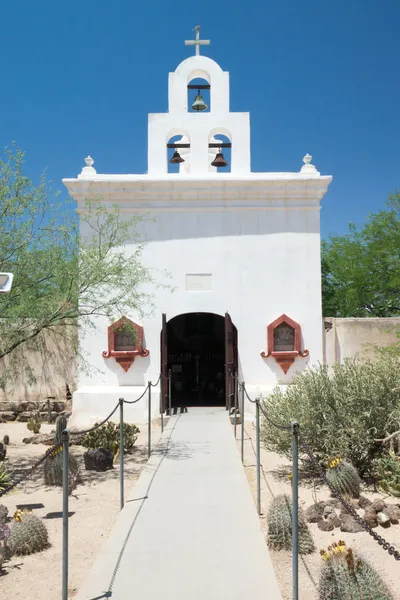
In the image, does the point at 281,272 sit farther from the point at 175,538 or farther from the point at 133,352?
the point at 175,538

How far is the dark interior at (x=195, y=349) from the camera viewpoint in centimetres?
1984

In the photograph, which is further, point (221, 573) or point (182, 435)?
point (182, 435)

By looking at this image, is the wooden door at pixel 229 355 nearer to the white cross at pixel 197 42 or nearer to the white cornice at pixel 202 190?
the white cornice at pixel 202 190

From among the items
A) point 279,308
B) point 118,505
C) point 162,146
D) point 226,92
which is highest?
point 226,92

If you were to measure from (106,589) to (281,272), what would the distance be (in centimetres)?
1009

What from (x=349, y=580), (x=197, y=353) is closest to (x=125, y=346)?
(x=197, y=353)

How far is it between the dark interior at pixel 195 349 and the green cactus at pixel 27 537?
1325 centimetres

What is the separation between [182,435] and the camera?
11.4m

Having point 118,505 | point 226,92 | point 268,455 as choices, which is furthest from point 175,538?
point 226,92

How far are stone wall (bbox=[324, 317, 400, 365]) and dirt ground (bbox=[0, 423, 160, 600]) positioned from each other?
17.1ft

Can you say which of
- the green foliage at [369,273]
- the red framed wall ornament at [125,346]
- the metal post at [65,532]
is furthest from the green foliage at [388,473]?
the green foliage at [369,273]

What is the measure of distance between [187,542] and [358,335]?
379 inches

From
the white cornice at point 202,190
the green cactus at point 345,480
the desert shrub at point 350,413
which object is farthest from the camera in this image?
the white cornice at point 202,190

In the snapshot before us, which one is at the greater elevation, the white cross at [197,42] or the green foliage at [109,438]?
the white cross at [197,42]
